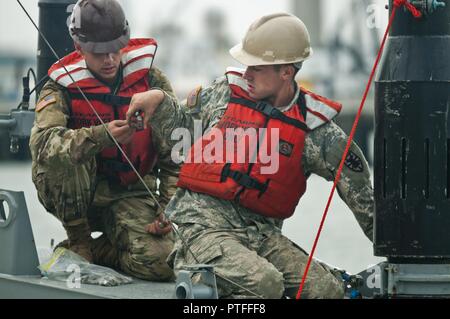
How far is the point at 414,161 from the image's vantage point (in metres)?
5.54

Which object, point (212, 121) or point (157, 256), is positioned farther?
point (157, 256)

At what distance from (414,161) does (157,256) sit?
2.03 metres

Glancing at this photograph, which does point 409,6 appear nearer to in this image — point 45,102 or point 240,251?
point 240,251

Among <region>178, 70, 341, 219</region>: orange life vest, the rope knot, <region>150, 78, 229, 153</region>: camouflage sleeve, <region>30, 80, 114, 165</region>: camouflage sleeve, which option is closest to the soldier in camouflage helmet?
<region>30, 80, 114, 165</region>: camouflage sleeve

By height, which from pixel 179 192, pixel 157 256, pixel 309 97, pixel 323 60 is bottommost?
pixel 323 60

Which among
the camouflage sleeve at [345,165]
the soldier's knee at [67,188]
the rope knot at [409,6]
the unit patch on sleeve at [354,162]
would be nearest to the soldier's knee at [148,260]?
the soldier's knee at [67,188]

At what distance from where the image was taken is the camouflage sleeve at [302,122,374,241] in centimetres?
642

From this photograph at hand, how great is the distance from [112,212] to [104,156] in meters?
0.30

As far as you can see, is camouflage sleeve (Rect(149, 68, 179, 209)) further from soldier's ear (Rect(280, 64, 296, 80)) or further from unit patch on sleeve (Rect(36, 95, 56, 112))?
soldier's ear (Rect(280, 64, 296, 80))

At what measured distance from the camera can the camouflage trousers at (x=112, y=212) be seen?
722cm

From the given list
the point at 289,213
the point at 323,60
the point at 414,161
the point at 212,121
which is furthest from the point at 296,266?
the point at 323,60
